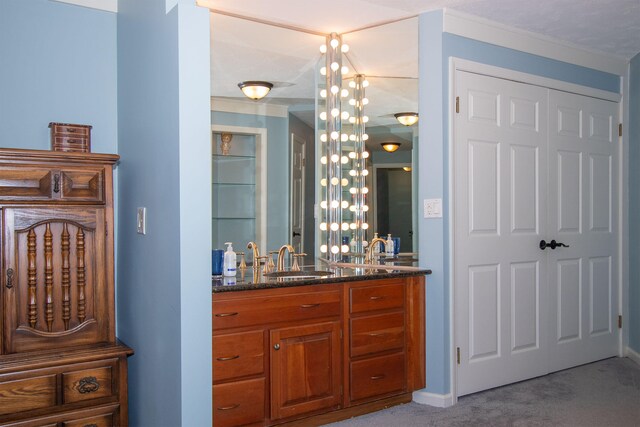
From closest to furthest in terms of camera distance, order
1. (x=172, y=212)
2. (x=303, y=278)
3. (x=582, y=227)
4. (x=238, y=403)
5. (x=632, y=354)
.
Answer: (x=172, y=212) < (x=238, y=403) < (x=303, y=278) < (x=582, y=227) < (x=632, y=354)

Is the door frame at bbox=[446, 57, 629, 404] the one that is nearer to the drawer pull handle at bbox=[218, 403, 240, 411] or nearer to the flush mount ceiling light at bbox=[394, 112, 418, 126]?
the flush mount ceiling light at bbox=[394, 112, 418, 126]

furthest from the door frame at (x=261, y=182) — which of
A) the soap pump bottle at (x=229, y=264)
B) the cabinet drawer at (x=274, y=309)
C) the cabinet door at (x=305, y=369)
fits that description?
the cabinet door at (x=305, y=369)

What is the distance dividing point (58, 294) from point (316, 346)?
4.02 ft

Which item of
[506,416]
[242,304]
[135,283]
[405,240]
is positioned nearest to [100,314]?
[135,283]

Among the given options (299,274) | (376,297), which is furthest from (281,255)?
(376,297)

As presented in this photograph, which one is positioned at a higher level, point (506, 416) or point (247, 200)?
point (247, 200)

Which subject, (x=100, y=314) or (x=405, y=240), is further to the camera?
(x=405, y=240)

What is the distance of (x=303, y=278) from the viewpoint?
3053 millimetres

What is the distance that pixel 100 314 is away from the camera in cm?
279

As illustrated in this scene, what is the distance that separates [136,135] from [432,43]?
1.70 metres

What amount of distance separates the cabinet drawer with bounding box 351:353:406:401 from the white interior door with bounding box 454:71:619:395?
399 millimetres

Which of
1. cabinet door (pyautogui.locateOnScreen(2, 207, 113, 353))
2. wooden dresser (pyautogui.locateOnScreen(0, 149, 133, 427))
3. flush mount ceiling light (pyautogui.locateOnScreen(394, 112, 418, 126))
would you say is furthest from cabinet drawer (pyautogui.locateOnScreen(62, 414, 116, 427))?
flush mount ceiling light (pyautogui.locateOnScreen(394, 112, 418, 126))

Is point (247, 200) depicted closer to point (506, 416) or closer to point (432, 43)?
point (432, 43)

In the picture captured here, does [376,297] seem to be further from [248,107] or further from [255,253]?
[248,107]
